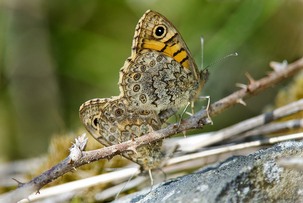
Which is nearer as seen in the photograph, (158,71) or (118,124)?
(118,124)

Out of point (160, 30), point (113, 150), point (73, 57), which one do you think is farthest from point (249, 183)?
point (73, 57)

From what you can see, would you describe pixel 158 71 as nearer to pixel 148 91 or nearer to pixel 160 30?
pixel 148 91

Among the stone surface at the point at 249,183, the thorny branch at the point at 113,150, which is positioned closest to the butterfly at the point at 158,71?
the thorny branch at the point at 113,150

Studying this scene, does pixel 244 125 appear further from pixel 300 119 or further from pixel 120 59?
pixel 120 59

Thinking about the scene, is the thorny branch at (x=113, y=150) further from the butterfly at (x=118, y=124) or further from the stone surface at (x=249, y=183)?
the stone surface at (x=249, y=183)

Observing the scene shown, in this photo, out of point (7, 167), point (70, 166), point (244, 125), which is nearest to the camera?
point (70, 166)

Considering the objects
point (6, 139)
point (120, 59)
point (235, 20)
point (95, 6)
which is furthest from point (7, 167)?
point (235, 20)

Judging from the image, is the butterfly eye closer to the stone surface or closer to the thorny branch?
the thorny branch
